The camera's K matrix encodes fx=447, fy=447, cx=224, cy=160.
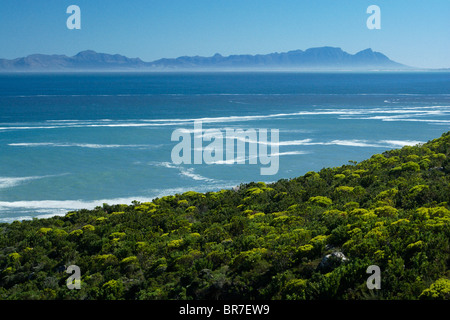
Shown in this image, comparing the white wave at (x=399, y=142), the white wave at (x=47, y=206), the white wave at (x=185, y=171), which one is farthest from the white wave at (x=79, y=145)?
the white wave at (x=399, y=142)

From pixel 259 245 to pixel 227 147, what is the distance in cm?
3358

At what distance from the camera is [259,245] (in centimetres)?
1481

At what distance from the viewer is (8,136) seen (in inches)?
2163

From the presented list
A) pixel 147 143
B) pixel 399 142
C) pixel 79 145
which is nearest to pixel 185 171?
pixel 147 143

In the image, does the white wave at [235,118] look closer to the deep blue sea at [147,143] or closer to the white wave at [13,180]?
the deep blue sea at [147,143]

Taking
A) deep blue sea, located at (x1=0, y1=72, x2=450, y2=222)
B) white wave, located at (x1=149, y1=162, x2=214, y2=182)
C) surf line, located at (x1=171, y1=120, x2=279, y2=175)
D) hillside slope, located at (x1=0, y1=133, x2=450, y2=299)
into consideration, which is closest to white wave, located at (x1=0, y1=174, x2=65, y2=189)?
deep blue sea, located at (x1=0, y1=72, x2=450, y2=222)

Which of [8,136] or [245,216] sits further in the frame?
[8,136]

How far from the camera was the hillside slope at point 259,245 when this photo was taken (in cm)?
1148

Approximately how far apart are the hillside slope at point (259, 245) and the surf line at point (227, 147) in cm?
1682

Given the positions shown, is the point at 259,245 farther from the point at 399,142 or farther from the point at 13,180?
the point at 399,142

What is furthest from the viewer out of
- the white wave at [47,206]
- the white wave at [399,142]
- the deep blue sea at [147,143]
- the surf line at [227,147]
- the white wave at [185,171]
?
the white wave at [399,142]

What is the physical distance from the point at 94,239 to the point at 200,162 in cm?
2330
